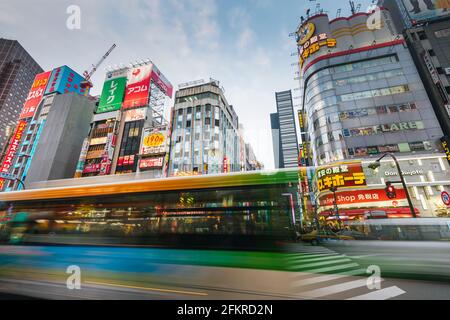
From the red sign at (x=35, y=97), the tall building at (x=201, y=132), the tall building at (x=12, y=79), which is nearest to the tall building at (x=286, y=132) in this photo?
the tall building at (x=201, y=132)

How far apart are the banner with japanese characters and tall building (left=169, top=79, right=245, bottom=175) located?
17.8 meters

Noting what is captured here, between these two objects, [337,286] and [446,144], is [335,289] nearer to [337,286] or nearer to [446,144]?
[337,286]

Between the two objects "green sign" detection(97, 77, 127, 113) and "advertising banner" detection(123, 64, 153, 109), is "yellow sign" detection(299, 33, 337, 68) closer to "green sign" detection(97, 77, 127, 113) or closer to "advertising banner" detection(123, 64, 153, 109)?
"advertising banner" detection(123, 64, 153, 109)

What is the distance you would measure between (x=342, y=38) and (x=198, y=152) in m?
31.5

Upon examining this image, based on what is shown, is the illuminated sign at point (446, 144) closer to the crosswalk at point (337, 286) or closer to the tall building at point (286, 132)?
the crosswalk at point (337, 286)

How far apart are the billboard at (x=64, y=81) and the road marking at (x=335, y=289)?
65.2 m

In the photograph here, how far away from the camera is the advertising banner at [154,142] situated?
1449 inches

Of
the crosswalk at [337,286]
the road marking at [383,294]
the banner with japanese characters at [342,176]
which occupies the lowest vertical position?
the road marking at [383,294]

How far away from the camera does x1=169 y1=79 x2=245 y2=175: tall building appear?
123 ft

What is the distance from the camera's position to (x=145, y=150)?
37.1 meters

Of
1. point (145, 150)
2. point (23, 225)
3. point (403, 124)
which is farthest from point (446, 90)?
point (145, 150)

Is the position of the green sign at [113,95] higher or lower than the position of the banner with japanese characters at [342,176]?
higher

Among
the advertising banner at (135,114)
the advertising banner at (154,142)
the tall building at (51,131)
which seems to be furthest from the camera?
the advertising banner at (135,114)
